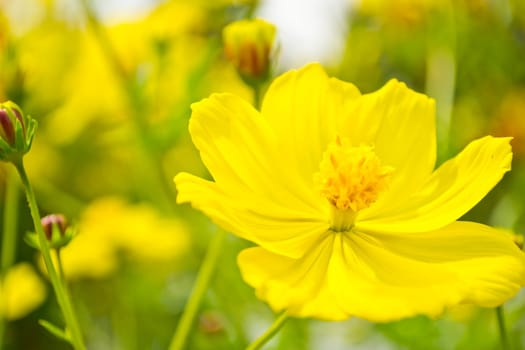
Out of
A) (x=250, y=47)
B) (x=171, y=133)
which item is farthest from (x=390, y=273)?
(x=171, y=133)

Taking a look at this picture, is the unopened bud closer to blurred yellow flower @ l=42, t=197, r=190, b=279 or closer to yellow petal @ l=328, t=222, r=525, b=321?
yellow petal @ l=328, t=222, r=525, b=321

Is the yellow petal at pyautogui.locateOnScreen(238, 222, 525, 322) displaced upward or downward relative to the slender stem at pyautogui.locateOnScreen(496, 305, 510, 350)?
upward

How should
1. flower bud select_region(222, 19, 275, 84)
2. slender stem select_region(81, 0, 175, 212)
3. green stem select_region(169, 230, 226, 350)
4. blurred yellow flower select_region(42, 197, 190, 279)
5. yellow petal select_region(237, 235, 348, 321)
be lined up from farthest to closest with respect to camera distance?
1. blurred yellow flower select_region(42, 197, 190, 279)
2. slender stem select_region(81, 0, 175, 212)
3. flower bud select_region(222, 19, 275, 84)
4. green stem select_region(169, 230, 226, 350)
5. yellow petal select_region(237, 235, 348, 321)

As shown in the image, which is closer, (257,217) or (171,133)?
(257,217)

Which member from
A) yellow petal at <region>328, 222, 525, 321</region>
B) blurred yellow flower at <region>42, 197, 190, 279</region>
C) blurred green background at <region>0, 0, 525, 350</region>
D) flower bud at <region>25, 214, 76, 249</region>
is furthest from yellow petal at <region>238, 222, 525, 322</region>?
blurred yellow flower at <region>42, 197, 190, 279</region>

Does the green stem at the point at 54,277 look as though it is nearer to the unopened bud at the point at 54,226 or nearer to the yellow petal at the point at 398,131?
the unopened bud at the point at 54,226

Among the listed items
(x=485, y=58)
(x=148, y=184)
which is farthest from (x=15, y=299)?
(x=485, y=58)

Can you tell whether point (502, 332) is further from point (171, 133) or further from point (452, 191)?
point (171, 133)
